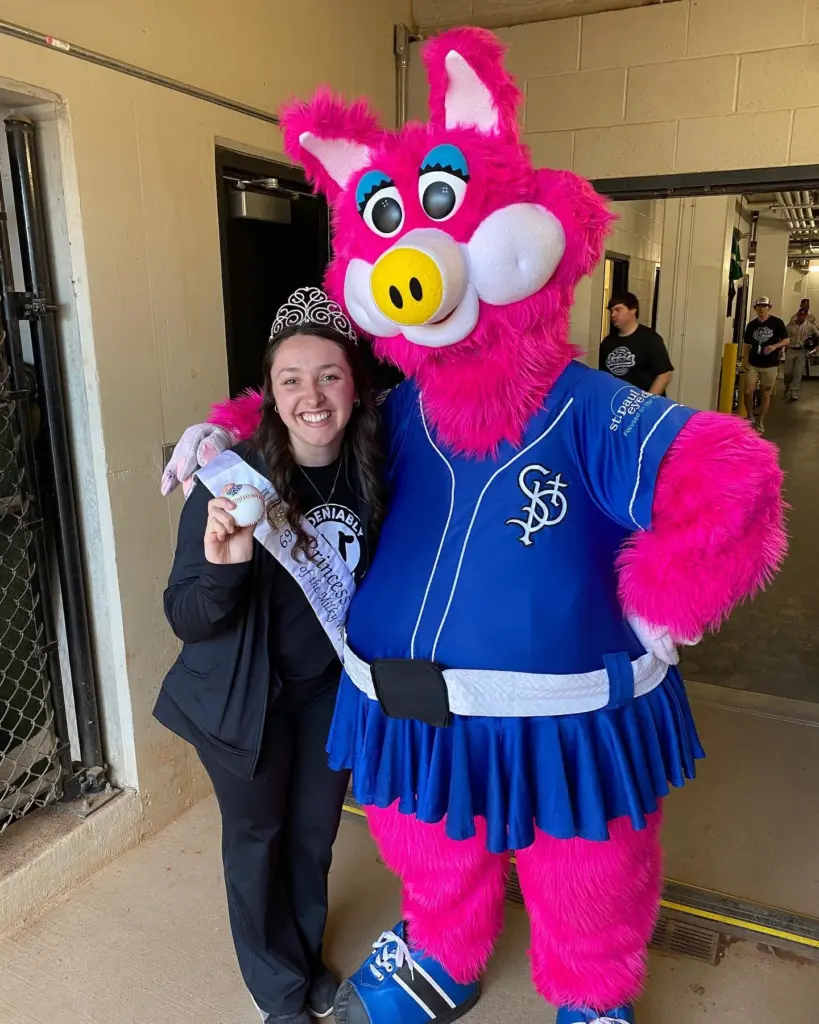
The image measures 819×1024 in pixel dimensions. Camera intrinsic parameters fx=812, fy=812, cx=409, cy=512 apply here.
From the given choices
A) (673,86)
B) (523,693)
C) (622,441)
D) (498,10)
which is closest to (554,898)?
(523,693)

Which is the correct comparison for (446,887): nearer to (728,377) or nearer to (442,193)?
(442,193)

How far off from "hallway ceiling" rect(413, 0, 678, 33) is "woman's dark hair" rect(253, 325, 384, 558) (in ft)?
7.25

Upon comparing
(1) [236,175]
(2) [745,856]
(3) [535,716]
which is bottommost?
(2) [745,856]

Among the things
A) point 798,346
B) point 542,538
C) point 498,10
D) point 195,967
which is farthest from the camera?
point 798,346

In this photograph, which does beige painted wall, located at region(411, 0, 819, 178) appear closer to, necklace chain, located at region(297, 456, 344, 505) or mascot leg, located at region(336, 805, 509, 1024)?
necklace chain, located at region(297, 456, 344, 505)

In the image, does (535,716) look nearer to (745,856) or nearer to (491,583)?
(491,583)

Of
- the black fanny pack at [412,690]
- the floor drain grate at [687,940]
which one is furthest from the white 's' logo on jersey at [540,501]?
the floor drain grate at [687,940]

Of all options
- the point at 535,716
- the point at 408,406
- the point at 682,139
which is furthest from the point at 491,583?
the point at 682,139

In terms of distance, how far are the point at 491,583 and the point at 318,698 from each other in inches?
21.3

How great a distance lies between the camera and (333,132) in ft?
4.66

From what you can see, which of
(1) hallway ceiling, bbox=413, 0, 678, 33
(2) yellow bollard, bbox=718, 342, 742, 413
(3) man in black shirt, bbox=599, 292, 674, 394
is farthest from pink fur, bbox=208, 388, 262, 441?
(2) yellow bollard, bbox=718, 342, 742, 413

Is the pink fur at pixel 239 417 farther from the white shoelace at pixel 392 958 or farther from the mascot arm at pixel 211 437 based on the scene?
the white shoelace at pixel 392 958

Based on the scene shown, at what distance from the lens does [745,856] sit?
2.31 meters

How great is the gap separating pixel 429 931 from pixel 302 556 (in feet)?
2.85
